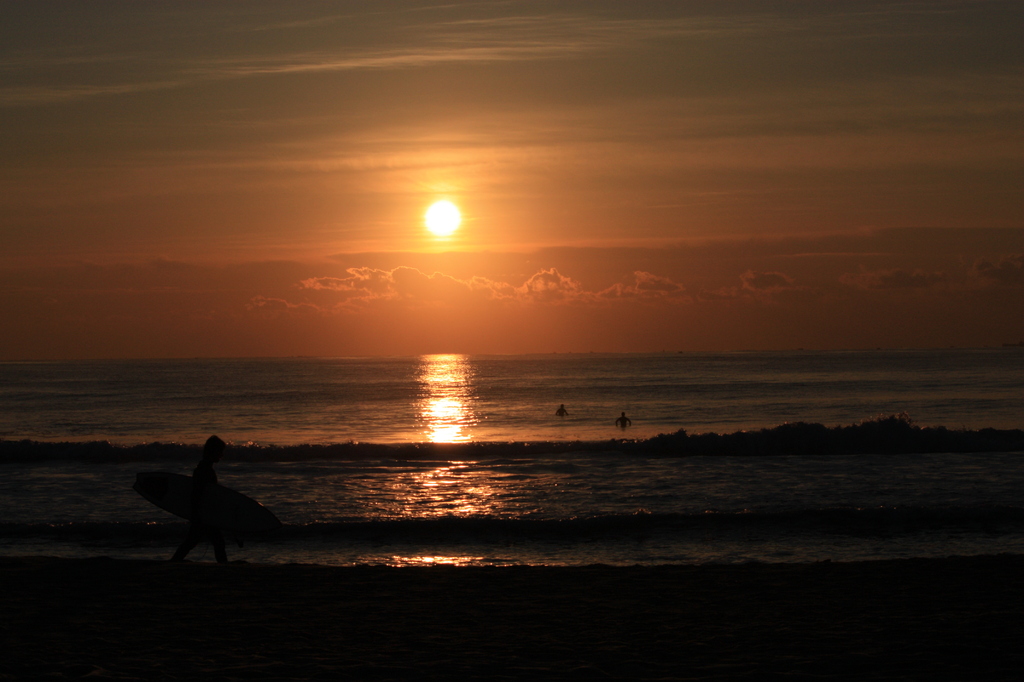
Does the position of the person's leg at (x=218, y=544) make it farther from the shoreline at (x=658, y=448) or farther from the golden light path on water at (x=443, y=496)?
the shoreline at (x=658, y=448)

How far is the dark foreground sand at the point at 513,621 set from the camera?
804cm

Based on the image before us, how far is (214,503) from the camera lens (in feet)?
47.0

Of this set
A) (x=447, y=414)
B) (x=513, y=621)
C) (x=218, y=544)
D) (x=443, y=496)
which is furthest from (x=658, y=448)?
(x=447, y=414)

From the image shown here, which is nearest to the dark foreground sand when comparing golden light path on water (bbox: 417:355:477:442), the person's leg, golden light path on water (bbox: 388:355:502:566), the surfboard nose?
the person's leg

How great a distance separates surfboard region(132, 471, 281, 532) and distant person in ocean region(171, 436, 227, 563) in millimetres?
490

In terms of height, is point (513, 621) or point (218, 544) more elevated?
point (218, 544)

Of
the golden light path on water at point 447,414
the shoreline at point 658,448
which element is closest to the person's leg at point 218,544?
the shoreline at point 658,448

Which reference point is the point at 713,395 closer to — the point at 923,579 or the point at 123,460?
the point at 123,460

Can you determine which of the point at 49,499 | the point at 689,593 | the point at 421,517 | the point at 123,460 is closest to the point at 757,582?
the point at 689,593

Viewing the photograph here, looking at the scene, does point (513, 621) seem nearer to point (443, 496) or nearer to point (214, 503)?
point (214, 503)

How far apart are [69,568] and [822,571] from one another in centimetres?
1149

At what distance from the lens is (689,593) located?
446 inches

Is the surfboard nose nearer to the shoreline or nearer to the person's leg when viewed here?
the person's leg

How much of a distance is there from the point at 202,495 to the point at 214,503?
1.56 meters
